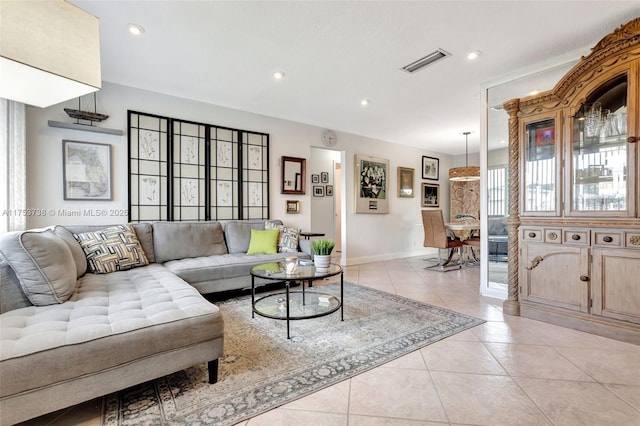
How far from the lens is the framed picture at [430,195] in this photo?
6926 millimetres

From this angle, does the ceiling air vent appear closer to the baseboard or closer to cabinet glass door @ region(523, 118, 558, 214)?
cabinet glass door @ region(523, 118, 558, 214)

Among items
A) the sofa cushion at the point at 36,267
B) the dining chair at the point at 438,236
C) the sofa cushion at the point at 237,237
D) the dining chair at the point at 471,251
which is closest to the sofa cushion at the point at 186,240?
the sofa cushion at the point at 237,237

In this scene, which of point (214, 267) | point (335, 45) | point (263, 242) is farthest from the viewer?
point (263, 242)

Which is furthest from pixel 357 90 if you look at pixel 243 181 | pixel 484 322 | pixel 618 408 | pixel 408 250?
pixel 408 250

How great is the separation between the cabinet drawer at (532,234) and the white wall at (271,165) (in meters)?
3.03

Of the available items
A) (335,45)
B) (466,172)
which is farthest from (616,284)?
(466,172)

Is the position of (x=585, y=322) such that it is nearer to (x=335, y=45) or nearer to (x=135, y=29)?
(x=335, y=45)

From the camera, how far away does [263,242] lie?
3.83m

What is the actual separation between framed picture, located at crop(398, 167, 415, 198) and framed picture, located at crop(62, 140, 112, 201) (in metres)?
5.09

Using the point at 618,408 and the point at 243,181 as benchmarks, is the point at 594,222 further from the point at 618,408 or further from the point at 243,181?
the point at 243,181

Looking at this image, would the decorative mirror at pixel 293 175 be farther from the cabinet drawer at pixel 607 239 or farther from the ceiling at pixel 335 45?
the cabinet drawer at pixel 607 239

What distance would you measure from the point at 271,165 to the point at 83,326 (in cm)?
339

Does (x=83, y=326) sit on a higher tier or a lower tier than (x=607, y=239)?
lower

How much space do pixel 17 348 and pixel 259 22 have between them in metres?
2.44
